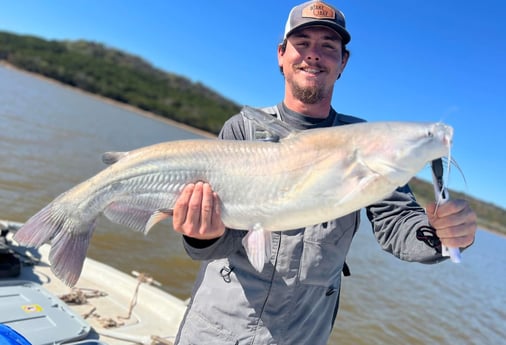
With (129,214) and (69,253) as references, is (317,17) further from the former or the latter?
(69,253)

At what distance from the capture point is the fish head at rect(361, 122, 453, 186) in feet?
5.74

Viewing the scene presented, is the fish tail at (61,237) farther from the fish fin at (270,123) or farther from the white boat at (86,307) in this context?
the white boat at (86,307)

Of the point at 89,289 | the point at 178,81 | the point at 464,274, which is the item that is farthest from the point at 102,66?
the point at 89,289

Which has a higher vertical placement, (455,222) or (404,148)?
(404,148)

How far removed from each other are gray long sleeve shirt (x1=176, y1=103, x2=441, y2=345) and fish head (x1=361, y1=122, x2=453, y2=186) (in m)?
0.53

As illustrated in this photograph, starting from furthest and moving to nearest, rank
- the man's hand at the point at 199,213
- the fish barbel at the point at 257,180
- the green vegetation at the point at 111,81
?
the green vegetation at the point at 111,81 → the man's hand at the point at 199,213 → the fish barbel at the point at 257,180

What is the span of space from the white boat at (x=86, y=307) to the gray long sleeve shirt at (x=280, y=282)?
186 cm

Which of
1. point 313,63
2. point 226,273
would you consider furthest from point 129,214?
point 313,63

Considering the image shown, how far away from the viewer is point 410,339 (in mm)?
9555

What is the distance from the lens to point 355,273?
519 inches

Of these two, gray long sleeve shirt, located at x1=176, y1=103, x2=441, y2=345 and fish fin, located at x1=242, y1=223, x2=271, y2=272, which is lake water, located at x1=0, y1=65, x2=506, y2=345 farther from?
fish fin, located at x1=242, y1=223, x2=271, y2=272

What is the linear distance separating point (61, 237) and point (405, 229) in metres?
1.99

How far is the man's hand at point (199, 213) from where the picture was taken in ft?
7.09

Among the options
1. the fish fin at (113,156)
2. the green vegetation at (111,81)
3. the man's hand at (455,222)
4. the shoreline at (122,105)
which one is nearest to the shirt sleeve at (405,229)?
the man's hand at (455,222)
